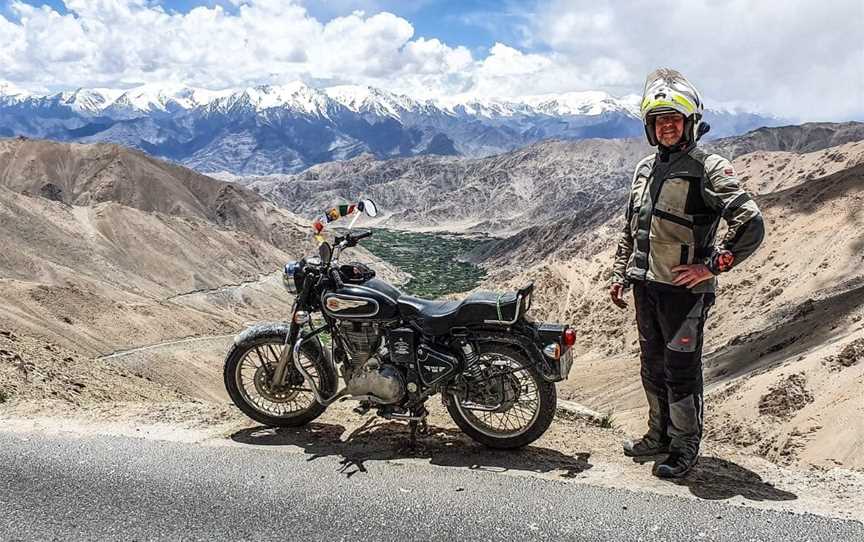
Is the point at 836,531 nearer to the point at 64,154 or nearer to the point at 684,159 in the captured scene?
the point at 684,159

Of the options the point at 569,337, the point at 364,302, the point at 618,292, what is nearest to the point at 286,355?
the point at 364,302

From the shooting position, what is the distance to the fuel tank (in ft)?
19.0

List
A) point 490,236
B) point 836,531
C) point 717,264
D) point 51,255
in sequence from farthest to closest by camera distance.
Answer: point 490,236 → point 51,255 → point 717,264 → point 836,531

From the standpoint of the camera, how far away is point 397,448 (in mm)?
5934

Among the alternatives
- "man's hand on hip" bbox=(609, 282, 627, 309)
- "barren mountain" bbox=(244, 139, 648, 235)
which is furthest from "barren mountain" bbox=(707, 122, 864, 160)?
"man's hand on hip" bbox=(609, 282, 627, 309)

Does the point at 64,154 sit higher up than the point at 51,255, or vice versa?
the point at 64,154

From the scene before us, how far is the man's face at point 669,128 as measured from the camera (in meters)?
4.96

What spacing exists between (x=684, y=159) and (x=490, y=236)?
139m

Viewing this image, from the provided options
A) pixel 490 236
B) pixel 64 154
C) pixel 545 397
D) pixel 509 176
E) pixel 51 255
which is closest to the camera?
pixel 545 397

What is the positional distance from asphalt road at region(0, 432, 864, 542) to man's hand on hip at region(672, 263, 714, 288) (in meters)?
1.46

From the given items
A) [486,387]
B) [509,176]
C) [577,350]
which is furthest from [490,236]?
[486,387]

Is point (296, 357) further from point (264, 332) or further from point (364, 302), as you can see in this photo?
point (364, 302)

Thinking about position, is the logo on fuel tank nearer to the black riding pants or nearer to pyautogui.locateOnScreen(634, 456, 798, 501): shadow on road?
the black riding pants

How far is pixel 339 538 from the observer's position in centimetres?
436
